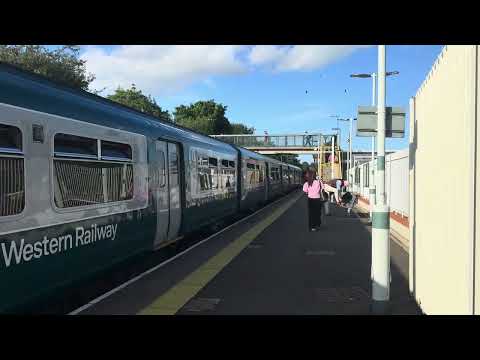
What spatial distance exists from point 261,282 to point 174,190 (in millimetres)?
3130

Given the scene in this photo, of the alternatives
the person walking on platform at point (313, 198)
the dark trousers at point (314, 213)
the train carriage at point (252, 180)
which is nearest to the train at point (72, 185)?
the person walking on platform at point (313, 198)

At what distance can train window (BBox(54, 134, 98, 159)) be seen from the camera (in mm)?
5522

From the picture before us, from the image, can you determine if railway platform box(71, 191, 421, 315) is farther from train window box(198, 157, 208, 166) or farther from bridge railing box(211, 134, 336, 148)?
bridge railing box(211, 134, 336, 148)

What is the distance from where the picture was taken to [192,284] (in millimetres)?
7484

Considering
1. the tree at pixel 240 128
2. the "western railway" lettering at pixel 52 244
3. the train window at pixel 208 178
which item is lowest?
the "western railway" lettering at pixel 52 244

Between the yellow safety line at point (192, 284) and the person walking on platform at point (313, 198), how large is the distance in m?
2.98

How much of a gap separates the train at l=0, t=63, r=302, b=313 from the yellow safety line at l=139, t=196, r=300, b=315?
90 centimetres

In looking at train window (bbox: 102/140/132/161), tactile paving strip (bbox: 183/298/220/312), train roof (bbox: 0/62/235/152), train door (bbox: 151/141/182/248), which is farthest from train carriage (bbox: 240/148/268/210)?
tactile paving strip (bbox: 183/298/220/312)

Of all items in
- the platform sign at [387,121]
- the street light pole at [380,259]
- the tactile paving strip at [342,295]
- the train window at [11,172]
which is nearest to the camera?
the train window at [11,172]

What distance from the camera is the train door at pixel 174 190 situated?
31.9 ft

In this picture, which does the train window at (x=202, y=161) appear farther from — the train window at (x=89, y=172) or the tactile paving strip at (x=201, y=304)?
the tactile paving strip at (x=201, y=304)
